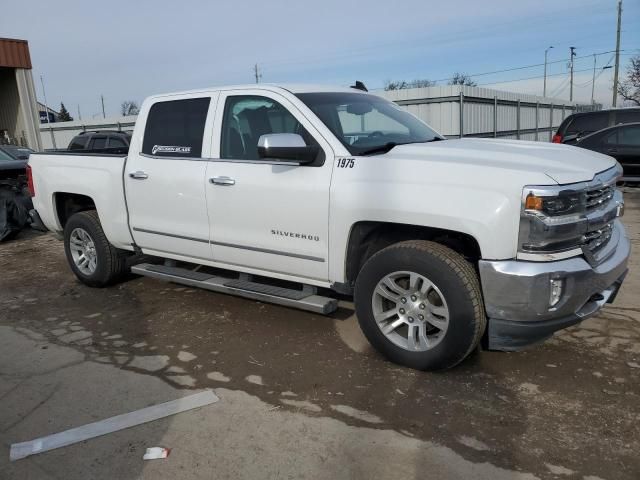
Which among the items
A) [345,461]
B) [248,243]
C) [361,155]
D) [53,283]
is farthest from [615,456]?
[53,283]

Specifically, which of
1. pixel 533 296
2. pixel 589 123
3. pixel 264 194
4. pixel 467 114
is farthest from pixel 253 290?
pixel 467 114

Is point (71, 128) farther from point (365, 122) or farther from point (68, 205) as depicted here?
point (365, 122)

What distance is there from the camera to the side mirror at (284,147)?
12.4ft

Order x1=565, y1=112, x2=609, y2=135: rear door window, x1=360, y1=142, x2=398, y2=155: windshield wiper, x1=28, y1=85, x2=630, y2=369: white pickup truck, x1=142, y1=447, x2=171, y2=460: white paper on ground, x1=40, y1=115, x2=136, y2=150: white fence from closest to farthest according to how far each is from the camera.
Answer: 1. x1=142, y1=447, x2=171, y2=460: white paper on ground
2. x1=28, y1=85, x2=630, y2=369: white pickup truck
3. x1=360, y1=142, x2=398, y2=155: windshield wiper
4. x1=565, y1=112, x2=609, y2=135: rear door window
5. x1=40, y1=115, x2=136, y2=150: white fence

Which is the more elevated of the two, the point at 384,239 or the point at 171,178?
the point at 171,178

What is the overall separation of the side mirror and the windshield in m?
0.32

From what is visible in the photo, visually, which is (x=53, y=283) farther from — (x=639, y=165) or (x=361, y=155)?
(x=639, y=165)

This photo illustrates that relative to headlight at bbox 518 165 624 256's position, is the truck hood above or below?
above

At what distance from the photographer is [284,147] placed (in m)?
3.79

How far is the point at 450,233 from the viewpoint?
3672mm

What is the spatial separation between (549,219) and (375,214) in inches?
43.2

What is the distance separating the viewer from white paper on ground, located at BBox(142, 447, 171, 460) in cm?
296

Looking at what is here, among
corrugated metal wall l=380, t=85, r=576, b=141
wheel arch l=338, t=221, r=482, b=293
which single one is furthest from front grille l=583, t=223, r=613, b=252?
corrugated metal wall l=380, t=85, r=576, b=141

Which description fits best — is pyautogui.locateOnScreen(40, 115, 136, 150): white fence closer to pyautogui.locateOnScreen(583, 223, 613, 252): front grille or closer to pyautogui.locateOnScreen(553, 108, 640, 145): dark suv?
pyautogui.locateOnScreen(553, 108, 640, 145): dark suv
